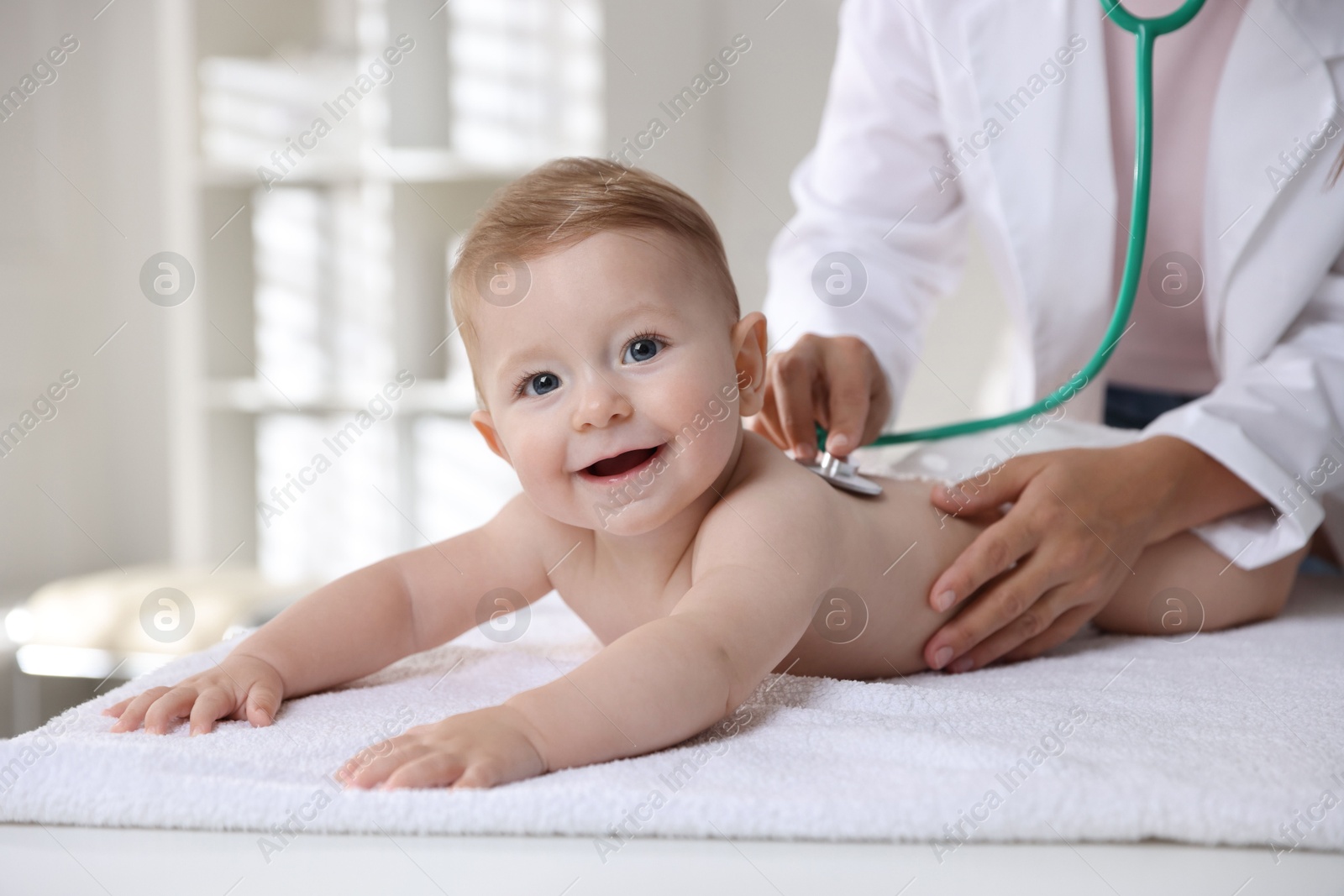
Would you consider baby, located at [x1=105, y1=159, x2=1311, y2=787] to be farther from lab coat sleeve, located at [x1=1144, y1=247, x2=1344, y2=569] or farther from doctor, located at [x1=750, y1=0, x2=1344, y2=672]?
lab coat sleeve, located at [x1=1144, y1=247, x2=1344, y2=569]

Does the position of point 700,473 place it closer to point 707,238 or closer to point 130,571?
point 707,238

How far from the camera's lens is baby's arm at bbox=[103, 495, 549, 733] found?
Result: 64 centimetres

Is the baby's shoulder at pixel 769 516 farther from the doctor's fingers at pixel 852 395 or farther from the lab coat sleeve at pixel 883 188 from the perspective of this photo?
the lab coat sleeve at pixel 883 188

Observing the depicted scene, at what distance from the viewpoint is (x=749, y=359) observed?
0.79 meters

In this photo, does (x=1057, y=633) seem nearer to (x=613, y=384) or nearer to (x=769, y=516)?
(x=769, y=516)

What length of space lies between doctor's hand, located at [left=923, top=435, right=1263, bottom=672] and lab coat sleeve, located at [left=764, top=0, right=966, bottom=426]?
32 centimetres

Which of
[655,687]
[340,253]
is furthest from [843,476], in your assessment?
[340,253]

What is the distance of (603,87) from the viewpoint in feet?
6.79

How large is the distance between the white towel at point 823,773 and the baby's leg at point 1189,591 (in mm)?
225

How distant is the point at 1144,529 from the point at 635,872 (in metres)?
0.61

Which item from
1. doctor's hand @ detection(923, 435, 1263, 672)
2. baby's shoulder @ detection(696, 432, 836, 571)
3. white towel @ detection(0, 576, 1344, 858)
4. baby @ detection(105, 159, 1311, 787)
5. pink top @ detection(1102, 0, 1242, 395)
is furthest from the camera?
pink top @ detection(1102, 0, 1242, 395)

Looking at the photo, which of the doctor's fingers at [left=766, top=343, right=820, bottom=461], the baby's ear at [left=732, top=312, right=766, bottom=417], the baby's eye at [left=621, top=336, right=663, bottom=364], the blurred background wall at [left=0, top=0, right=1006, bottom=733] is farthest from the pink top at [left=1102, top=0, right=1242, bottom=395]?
the blurred background wall at [left=0, top=0, right=1006, bottom=733]

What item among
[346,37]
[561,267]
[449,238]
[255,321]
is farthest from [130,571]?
[561,267]

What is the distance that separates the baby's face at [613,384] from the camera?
0.68 m
